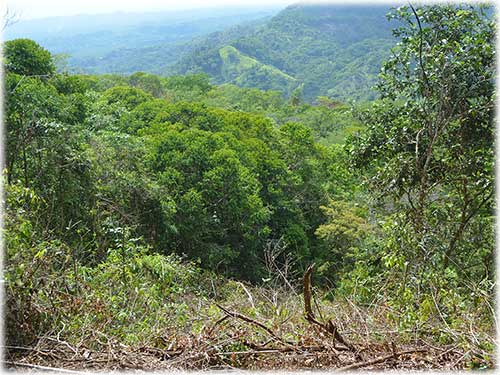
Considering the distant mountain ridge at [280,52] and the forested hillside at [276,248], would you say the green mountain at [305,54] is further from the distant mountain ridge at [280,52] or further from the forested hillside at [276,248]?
the forested hillside at [276,248]

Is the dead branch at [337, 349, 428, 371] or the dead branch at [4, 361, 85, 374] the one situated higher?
the dead branch at [4, 361, 85, 374]

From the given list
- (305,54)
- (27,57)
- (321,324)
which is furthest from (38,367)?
(305,54)

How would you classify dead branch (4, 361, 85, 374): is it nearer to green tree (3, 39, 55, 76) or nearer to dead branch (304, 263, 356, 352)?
dead branch (304, 263, 356, 352)

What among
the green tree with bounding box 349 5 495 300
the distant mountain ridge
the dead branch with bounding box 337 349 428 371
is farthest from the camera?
the distant mountain ridge

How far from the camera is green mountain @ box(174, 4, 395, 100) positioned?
10088 centimetres

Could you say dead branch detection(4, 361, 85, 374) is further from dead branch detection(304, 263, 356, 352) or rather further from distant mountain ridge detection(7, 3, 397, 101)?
distant mountain ridge detection(7, 3, 397, 101)

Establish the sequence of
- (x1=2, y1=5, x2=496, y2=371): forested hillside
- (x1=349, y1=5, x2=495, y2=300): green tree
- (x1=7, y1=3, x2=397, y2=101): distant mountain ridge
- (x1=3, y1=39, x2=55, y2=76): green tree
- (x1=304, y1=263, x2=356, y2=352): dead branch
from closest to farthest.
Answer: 1. (x1=304, y1=263, x2=356, y2=352): dead branch
2. (x1=2, y1=5, x2=496, y2=371): forested hillside
3. (x1=349, y1=5, x2=495, y2=300): green tree
4. (x1=3, y1=39, x2=55, y2=76): green tree
5. (x1=7, y1=3, x2=397, y2=101): distant mountain ridge

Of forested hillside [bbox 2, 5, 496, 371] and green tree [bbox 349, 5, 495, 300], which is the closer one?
forested hillside [bbox 2, 5, 496, 371]

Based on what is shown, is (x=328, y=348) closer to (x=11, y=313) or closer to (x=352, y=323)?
(x=352, y=323)

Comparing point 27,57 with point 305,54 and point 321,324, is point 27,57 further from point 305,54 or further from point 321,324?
point 305,54

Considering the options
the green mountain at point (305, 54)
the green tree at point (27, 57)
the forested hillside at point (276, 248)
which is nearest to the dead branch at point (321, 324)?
the forested hillside at point (276, 248)

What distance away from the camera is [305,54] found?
127375mm

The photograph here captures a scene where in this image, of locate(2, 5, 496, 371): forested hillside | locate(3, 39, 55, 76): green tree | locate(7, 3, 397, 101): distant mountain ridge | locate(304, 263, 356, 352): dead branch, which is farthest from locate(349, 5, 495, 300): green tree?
locate(7, 3, 397, 101): distant mountain ridge

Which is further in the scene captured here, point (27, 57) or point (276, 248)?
point (27, 57)
